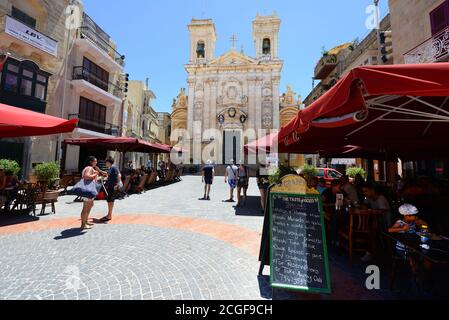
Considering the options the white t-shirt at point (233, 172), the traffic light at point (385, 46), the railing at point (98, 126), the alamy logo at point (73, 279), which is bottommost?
the alamy logo at point (73, 279)

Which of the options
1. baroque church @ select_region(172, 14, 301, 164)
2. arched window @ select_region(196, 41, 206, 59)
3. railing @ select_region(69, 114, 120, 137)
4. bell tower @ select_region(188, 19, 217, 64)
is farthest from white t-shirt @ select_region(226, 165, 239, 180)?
arched window @ select_region(196, 41, 206, 59)

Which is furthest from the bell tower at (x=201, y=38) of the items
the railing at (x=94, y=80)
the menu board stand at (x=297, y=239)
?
the menu board stand at (x=297, y=239)

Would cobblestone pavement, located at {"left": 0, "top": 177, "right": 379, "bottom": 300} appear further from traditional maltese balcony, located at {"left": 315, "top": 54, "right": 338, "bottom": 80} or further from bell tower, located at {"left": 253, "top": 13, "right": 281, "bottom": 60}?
Result: bell tower, located at {"left": 253, "top": 13, "right": 281, "bottom": 60}

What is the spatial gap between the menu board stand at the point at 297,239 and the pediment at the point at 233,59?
34050mm

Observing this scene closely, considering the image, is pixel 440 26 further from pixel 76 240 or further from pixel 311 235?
pixel 76 240

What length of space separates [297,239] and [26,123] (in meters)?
5.47

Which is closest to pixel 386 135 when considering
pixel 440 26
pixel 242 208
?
pixel 242 208

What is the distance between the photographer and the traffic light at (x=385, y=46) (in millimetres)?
14570

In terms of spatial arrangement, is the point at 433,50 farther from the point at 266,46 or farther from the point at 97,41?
the point at 266,46

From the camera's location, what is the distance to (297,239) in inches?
108

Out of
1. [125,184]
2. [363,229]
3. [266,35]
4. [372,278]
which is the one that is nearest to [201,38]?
[266,35]

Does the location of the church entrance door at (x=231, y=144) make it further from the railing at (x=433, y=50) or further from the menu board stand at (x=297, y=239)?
the menu board stand at (x=297, y=239)

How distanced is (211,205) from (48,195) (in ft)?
16.0

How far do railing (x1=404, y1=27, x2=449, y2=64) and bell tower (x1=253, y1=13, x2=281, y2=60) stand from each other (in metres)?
27.3
